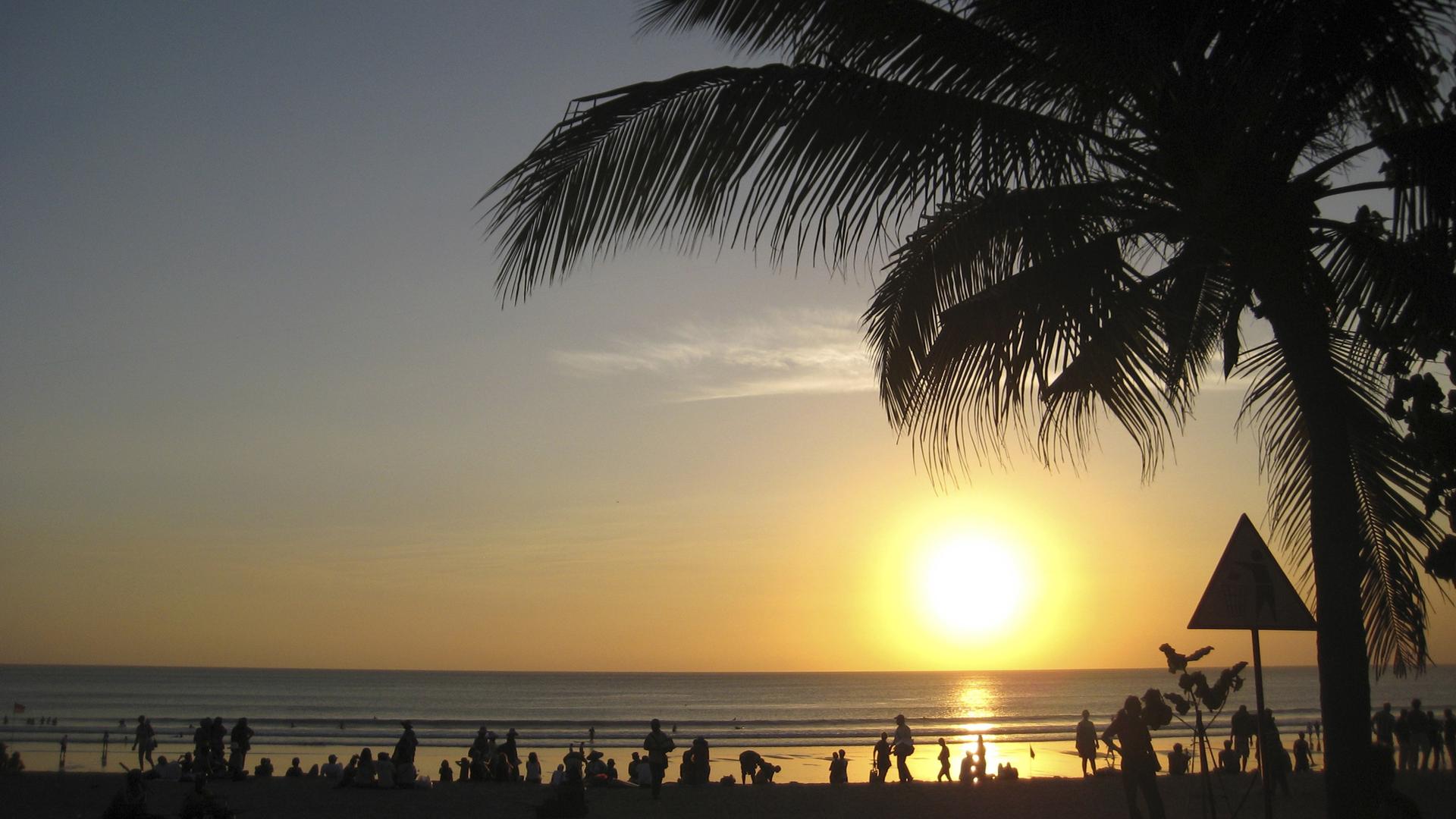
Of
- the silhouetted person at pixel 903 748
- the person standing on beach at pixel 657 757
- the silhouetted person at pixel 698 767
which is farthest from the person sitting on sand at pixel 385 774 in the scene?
the silhouetted person at pixel 903 748

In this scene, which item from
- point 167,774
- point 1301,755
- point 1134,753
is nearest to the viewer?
point 1134,753

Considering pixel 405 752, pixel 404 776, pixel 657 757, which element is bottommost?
pixel 404 776

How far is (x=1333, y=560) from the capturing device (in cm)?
412

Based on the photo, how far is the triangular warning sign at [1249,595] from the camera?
16.5ft

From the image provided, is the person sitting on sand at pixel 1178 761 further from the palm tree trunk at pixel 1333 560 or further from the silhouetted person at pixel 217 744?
the silhouetted person at pixel 217 744

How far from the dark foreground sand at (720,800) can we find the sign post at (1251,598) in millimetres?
8534

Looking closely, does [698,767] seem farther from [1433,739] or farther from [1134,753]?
[1433,739]

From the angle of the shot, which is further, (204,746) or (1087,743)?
(204,746)

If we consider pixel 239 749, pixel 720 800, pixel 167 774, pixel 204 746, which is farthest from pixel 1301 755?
pixel 167 774

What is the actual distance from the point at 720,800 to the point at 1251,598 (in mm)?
12731

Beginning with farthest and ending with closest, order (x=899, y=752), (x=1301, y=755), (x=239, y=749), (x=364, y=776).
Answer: (x=1301, y=755), (x=239, y=749), (x=899, y=752), (x=364, y=776)

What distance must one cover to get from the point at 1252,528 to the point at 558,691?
365 ft

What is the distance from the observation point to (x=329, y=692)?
4085 inches

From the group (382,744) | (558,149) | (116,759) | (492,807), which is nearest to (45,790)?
(492,807)
